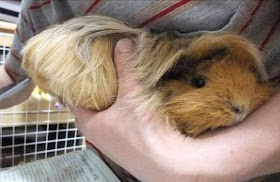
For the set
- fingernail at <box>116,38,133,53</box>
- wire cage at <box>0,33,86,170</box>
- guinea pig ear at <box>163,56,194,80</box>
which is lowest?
wire cage at <box>0,33,86,170</box>

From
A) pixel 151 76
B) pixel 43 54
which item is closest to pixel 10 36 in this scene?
pixel 43 54

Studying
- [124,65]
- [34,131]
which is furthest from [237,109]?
[34,131]

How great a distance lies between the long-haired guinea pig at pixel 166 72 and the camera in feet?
1.38

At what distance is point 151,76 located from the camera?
0.46m

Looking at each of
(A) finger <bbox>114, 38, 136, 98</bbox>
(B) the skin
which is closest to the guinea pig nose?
(A) finger <bbox>114, 38, 136, 98</bbox>

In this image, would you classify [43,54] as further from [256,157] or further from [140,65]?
[256,157]

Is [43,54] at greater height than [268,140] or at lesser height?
greater

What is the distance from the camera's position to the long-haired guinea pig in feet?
1.38

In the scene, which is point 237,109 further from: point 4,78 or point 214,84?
point 4,78

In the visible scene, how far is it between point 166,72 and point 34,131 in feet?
2.39

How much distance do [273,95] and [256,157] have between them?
10cm

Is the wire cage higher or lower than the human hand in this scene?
lower

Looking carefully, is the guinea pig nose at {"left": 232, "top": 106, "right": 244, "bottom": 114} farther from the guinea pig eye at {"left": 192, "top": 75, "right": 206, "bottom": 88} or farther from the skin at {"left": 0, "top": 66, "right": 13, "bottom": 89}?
the skin at {"left": 0, "top": 66, "right": 13, "bottom": 89}

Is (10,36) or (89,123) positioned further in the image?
(10,36)
